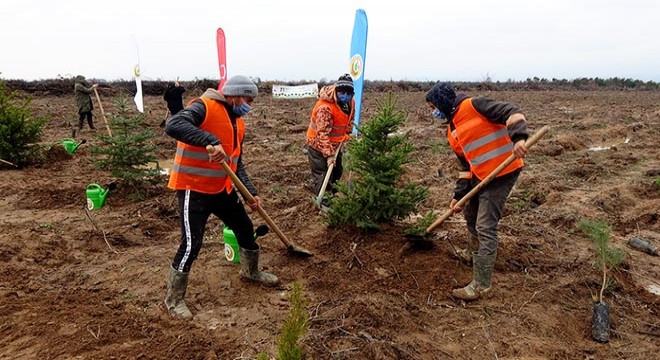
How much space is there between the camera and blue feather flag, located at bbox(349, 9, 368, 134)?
20.5 feet

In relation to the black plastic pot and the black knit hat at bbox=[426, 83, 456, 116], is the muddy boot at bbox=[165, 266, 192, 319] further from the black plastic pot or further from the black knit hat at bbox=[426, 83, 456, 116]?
the black plastic pot

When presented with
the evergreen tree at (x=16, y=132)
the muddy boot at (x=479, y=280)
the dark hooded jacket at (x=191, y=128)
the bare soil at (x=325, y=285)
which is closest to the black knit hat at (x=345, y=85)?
the bare soil at (x=325, y=285)

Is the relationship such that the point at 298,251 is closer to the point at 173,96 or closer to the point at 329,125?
the point at 329,125

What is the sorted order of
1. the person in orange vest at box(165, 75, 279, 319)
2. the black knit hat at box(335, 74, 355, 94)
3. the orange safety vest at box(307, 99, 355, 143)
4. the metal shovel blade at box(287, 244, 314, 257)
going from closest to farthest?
the person in orange vest at box(165, 75, 279, 319), the metal shovel blade at box(287, 244, 314, 257), the black knit hat at box(335, 74, 355, 94), the orange safety vest at box(307, 99, 355, 143)

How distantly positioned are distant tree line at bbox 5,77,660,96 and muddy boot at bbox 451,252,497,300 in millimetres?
18071

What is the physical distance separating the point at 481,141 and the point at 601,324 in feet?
5.90

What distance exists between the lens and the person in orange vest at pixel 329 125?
6.20 m

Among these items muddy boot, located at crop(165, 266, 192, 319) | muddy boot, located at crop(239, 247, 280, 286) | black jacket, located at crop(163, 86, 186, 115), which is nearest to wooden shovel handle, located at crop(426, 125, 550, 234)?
muddy boot, located at crop(239, 247, 280, 286)

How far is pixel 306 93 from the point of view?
31297 mm

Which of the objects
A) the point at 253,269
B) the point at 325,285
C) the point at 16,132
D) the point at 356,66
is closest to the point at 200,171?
the point at 253,269

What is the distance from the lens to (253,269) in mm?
4633

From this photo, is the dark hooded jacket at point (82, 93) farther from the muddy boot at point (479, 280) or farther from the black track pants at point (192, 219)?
the muddy boot at point (479, 280)

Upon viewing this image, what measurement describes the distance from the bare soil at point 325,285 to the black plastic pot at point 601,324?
0.32 feet

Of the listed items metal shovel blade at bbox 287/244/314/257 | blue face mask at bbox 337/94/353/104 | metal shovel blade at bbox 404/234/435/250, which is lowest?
metal shovel blade at bbox 287/244/314/257
